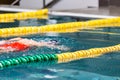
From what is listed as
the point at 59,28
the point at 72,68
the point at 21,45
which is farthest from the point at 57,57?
the point at 59,28

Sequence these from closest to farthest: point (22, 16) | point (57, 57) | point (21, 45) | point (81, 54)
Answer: point (57, 57) → point (81, 54) → point (21, 45) → point (22, 16)

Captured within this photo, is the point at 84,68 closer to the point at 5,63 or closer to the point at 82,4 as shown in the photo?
the point at 5,63

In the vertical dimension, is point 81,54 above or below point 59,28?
above

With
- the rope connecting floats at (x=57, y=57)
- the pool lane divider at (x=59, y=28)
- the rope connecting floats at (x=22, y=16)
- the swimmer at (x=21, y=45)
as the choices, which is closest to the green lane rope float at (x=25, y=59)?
the rope connecting floats at (x=57, y=57)

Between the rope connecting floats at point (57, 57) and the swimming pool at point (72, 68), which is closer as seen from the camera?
the swimming pool at point (72, 68)

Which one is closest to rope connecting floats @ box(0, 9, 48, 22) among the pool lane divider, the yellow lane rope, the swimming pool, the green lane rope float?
the pool lane divider

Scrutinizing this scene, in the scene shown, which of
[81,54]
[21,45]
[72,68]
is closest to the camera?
[72,68]

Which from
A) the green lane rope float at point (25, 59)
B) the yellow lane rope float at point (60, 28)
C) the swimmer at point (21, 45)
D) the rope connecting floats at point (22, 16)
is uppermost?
the green lane rope float at point (25, 59)

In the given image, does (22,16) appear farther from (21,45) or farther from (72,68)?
(72,68)

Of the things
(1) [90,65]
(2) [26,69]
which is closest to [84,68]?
(1) [90,65]

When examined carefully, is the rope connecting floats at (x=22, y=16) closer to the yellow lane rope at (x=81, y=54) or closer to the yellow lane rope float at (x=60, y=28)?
the yellow lane rope float at (x=60, y=28)

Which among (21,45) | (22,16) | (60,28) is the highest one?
(21,45)

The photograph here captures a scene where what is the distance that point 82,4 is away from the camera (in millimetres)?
10227

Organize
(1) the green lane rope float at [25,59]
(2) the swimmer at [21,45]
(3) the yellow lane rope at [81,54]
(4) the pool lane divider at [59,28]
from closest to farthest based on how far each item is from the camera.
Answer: (1) the green lane rope float at [25,59] < (3) the yellow lane rope at [81,54] < (2) the swimmer at [21,45] < (4) the pool lane divider at [59,28]
